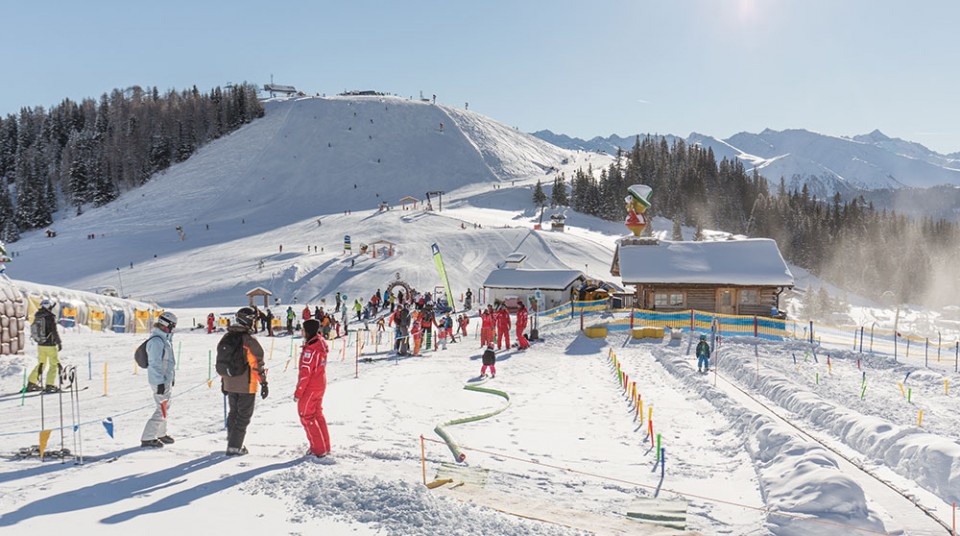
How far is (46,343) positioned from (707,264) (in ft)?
102

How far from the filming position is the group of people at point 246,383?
287 inches

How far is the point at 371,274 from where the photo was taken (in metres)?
51.7

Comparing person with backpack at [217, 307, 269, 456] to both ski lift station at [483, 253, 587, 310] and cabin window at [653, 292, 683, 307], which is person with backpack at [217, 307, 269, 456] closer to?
cabin window at [653, 292, 683, 307]

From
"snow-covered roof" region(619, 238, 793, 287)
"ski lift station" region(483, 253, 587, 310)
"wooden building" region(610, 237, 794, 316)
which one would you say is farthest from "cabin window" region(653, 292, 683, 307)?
"ski lift station" region(483, 253, 587, 310)

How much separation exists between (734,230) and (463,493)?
111659mm

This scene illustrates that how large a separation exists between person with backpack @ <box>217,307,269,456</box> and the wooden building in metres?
28.9

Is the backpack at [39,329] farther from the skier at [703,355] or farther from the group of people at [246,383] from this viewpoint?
the skier at [703,355]

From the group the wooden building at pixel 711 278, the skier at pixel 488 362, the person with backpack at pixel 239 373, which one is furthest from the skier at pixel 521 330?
the person with backpack at pixel 239 373

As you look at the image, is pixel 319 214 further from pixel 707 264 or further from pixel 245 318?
pixel 245 318

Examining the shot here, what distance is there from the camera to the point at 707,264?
34375mm

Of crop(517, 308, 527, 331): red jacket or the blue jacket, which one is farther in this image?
crop(517, 308, 527, 331): red jacket

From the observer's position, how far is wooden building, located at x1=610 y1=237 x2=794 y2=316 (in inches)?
1316

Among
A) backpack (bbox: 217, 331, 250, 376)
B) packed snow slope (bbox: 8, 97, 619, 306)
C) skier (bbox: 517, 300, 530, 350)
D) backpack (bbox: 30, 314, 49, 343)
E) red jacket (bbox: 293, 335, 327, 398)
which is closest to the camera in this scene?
backpack (bbox: 217, 331, 250, 376)

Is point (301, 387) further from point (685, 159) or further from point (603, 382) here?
point (685, 159)
